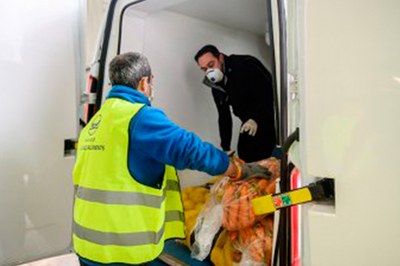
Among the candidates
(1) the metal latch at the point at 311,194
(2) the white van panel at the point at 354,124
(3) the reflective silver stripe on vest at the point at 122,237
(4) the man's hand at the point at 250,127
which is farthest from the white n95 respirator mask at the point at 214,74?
(2) the white van panel at the point at 354,124

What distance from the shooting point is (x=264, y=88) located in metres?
2.77

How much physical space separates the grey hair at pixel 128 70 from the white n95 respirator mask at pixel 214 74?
3.46ft

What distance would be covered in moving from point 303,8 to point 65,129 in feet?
5.35

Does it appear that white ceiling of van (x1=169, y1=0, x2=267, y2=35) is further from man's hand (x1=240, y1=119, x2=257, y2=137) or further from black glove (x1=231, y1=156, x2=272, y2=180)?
black glove (x1=231, y1=156, x2=272, y2=180)

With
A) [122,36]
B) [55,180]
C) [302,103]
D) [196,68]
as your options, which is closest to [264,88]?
[196,68]

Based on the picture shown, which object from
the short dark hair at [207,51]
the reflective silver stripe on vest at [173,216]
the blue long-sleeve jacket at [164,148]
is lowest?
the reflective silver stripe on vest at [173,216]

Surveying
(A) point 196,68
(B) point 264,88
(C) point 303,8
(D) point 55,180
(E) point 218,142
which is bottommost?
(D) point 55,180

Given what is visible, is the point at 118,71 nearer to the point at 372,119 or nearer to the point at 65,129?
the point at 65,129

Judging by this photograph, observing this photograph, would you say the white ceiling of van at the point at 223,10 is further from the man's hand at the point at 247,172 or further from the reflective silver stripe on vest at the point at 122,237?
the reflective silver stripe on vest at the point at 122,237

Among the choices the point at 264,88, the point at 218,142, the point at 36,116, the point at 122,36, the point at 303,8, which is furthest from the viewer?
the point at 218,142

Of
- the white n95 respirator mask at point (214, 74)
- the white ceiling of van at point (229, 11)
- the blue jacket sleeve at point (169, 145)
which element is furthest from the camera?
the white n95 respirator mask at point (214, 74)

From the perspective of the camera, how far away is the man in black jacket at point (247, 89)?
2.72 m

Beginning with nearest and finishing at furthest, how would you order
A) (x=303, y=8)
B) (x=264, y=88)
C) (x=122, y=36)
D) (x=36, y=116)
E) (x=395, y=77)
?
(x=395, y=77) < (x=303, y=8) < (x=36, y=116) < (x=122, y=36) < (x=264, y=88)

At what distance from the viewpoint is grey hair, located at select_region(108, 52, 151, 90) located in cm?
164
